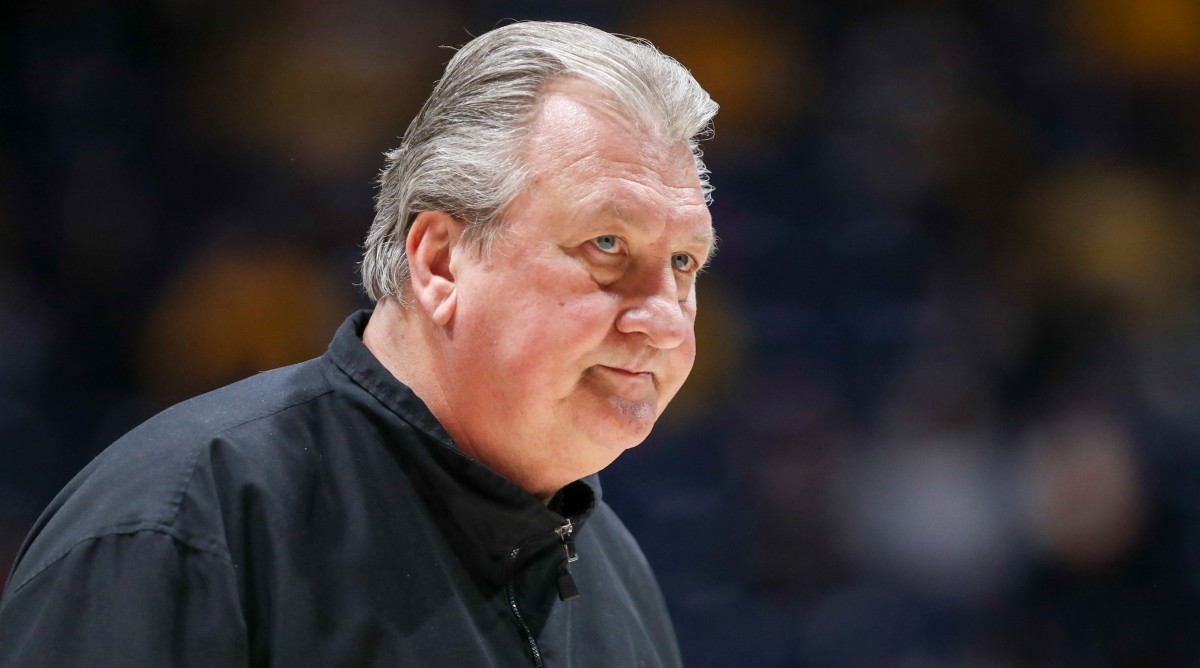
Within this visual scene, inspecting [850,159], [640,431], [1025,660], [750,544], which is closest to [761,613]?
[750,544]

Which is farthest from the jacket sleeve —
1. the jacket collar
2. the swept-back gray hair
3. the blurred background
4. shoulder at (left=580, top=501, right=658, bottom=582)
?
the blurred background

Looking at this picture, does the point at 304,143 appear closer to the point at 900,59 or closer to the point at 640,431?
the point at 900,59

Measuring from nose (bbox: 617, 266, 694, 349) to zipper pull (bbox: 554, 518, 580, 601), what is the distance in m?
0.29

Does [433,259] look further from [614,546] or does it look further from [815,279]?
[815,279]

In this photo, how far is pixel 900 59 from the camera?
14.3 ft

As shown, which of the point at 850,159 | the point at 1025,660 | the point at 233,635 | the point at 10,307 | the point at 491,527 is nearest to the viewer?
the point at 233,635

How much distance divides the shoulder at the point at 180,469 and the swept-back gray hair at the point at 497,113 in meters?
0.26

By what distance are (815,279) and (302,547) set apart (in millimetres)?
3010

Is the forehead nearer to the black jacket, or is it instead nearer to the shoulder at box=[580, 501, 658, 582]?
the black jacket

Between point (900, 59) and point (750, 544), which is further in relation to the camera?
point (900, 59)

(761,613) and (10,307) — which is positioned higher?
(10,307)

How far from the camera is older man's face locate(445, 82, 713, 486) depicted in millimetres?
1572

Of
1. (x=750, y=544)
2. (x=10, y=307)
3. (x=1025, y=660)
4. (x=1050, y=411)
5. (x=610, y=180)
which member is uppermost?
(x=610, y=180)

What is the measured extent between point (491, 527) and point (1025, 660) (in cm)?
272
